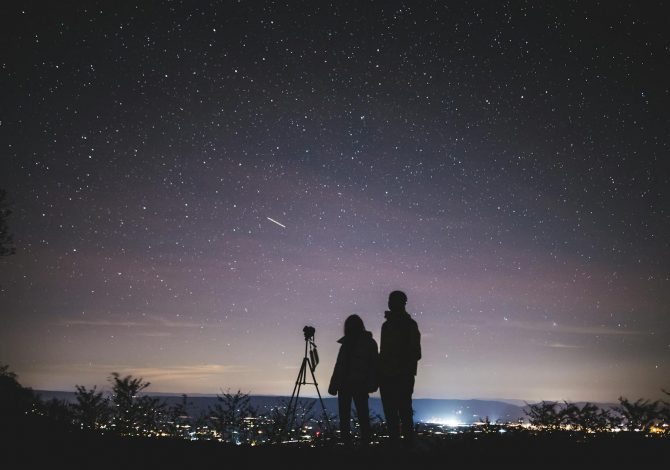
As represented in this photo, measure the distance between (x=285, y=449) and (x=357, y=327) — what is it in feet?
6.74

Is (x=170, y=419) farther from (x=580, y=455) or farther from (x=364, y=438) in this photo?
(x=580, y=455)

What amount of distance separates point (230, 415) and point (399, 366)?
868cm

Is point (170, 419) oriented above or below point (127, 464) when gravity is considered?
below

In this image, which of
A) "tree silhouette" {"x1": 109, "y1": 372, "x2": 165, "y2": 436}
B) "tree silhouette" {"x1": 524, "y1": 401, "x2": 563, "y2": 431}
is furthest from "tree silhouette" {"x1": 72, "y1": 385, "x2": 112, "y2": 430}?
"tree silhouette" {"x1": 524, "y1": 401, "x2": 563, "y2": 431}

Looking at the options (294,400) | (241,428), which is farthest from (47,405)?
(294,400)

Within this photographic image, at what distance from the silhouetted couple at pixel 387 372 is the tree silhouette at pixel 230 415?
279 inches

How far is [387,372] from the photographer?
630 centimetres

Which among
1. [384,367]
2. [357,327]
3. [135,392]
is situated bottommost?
Answer: [135,392]

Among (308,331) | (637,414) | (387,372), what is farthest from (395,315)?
(637,414)

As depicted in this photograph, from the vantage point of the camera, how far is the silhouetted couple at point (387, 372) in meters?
6.22

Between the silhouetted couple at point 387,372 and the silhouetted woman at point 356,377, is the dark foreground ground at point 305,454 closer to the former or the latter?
the silhouetted couple at point 387,372

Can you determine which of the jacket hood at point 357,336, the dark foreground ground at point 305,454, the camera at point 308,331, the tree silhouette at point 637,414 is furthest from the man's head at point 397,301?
the tree silhouette at point 637,414

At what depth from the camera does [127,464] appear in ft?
15.4

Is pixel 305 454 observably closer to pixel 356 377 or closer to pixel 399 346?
pixel 356 377
